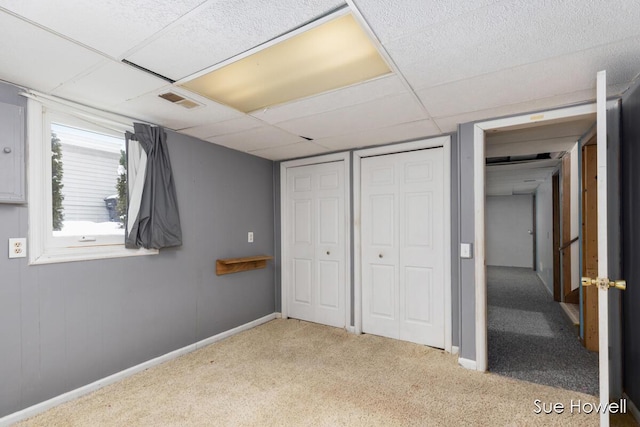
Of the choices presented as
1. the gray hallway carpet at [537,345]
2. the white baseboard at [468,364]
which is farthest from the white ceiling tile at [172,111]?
the gray hallway carpet at [537,345]

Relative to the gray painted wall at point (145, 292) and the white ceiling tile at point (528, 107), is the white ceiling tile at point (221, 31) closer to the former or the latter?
the gray painted wall at point (145, 292)

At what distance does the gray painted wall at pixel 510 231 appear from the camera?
913 cm

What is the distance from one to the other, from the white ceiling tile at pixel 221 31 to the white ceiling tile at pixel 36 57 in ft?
1.00

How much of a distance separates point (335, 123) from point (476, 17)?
4.99 ft

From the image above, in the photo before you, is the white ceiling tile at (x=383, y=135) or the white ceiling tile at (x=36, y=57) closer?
the white ceiling tile at (x=36, y=57)

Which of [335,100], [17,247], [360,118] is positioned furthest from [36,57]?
[360,118]

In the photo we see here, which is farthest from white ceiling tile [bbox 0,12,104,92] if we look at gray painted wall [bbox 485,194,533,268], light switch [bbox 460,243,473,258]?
gray painted wall [bbox 485,194,533,268]

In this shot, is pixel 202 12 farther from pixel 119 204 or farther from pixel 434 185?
pixel 434 185

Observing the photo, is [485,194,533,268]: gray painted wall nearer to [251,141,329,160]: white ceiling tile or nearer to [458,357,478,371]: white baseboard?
[458,357,478,371]: white baseboard

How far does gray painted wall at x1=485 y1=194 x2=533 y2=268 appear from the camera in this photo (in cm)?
913

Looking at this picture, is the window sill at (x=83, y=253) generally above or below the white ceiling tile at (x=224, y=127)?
below

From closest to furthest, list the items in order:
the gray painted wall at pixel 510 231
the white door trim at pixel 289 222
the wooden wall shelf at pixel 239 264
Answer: the wooden wall shelf at pixel 239 264 → the white door trim at pixel 289 222 → the gray painted wall at pixel 510 231

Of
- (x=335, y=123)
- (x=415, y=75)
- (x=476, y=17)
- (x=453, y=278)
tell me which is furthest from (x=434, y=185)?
(x=476, y=17)

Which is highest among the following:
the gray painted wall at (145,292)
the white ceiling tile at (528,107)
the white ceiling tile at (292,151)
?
the white ceiling tile at (528,107)
